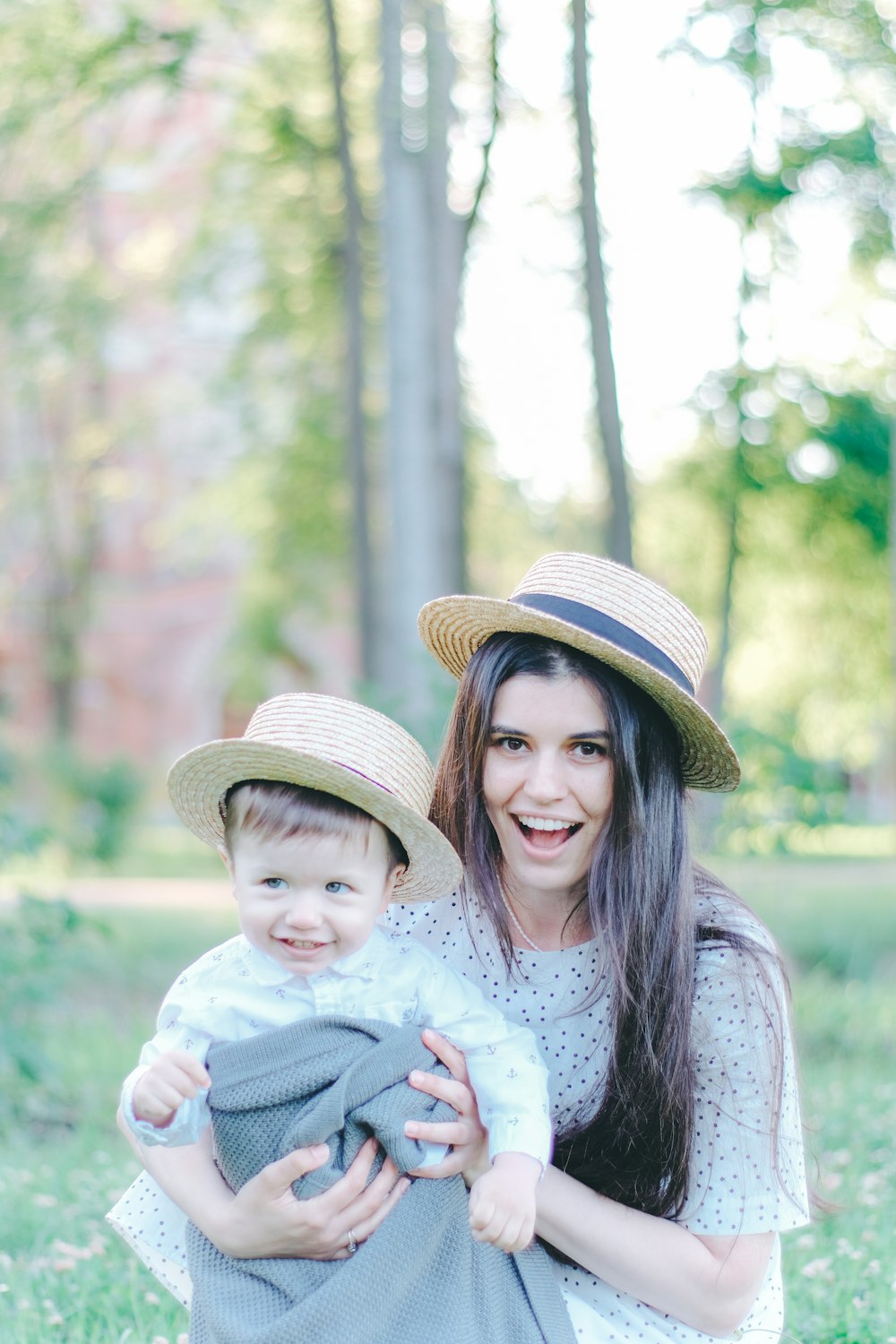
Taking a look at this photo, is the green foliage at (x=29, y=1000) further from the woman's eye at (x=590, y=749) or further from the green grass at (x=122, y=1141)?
the woman's eye at (x=590, y=749)

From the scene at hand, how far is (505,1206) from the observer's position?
223cm

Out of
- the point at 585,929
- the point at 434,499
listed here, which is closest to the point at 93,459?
the point at 434,499

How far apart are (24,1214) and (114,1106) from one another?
1.62 meters

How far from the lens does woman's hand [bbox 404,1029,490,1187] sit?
2354 mm

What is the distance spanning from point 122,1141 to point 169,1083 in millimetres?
3341

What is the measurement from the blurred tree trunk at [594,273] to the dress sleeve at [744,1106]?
537 cm

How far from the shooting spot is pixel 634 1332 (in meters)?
2.59

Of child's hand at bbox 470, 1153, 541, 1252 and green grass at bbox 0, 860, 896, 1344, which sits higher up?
child's hand at bbox 470, 1153, 541, 1252

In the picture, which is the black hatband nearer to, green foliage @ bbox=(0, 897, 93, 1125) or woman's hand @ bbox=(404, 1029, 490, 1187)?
woman's hand @ bbox=(404, 1029, 490, 1187)

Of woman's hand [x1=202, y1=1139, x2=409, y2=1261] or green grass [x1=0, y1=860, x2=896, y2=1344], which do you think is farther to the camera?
green grass [x1=0, y1=860, x2=896, y2=1344]

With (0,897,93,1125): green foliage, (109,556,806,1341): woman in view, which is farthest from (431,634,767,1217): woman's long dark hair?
(0,897,93,1125): green foliage

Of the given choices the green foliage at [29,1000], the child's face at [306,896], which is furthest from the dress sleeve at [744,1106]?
the green foliage at [29,1000]

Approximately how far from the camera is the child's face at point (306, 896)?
2.36 metres

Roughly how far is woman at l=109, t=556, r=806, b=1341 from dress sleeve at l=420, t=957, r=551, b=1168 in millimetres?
52
